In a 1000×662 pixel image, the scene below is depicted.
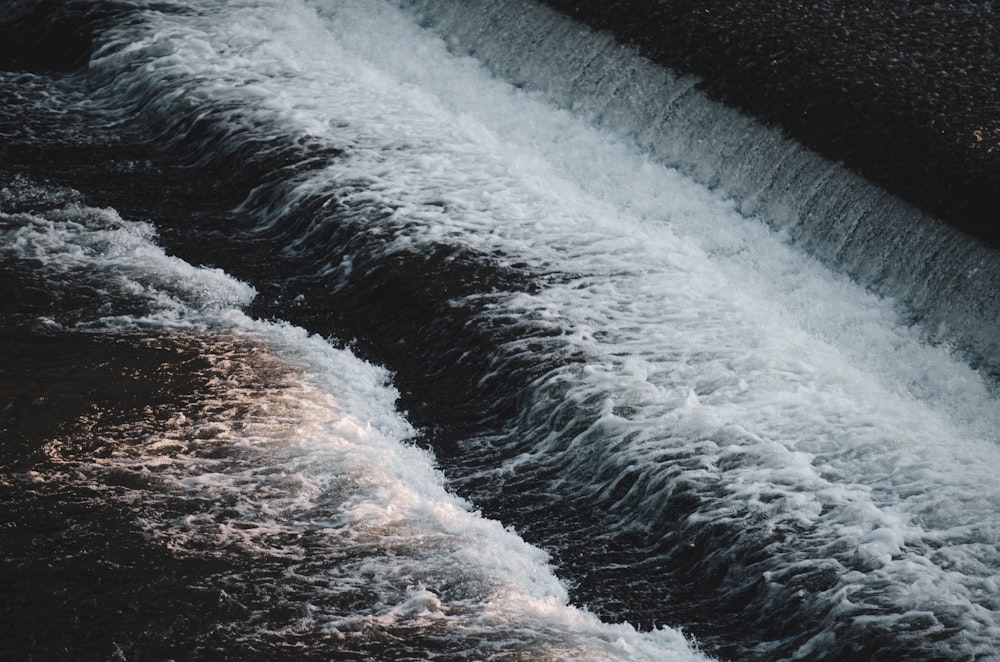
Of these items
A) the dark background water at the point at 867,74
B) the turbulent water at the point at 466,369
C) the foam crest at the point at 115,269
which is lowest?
the foam crest at the point at 115,269

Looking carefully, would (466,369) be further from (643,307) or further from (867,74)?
(867,74)

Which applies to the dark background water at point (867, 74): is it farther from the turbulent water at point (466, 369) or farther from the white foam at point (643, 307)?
the white foam at point (643, 307)

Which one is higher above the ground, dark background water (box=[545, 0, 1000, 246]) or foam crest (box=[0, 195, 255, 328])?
dark background water (box=[545, 0, 1000, 246])

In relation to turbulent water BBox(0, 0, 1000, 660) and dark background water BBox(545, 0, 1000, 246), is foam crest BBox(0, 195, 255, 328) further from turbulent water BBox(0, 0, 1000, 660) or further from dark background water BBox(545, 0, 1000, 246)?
dark background water BBox(545, 0, 1000, 246)

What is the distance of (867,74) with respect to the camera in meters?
8.37

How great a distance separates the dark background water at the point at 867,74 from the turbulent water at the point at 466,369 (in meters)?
0.24

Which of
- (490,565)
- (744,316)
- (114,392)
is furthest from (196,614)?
(744,316)

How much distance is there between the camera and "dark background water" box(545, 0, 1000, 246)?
24.6 feet

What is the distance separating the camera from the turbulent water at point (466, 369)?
4.45 m

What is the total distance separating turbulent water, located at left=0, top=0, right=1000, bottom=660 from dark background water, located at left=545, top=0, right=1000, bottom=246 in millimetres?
239

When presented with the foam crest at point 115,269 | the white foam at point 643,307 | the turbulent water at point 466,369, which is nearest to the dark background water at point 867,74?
the turbulent water at point 466,369

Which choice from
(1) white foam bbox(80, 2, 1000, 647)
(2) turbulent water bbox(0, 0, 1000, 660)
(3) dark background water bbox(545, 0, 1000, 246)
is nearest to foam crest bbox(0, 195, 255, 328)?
(2) turbulent water bbox(0, 0, 1000, 660)

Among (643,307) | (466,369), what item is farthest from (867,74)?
(466,369)

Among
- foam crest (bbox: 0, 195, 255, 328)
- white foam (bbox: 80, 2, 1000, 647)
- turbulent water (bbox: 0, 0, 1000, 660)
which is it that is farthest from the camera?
foam crest (bbox: 0, 195, 255, 328)
